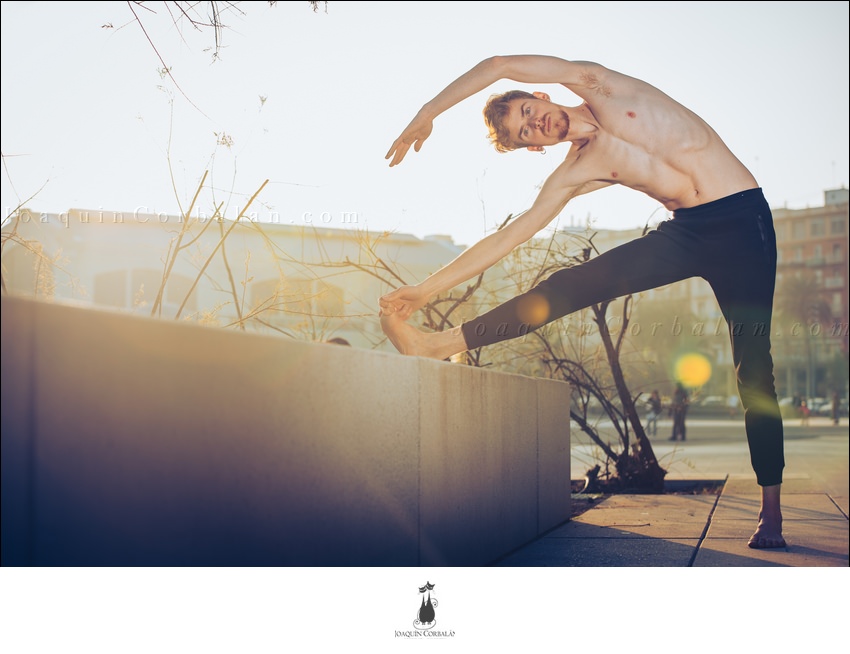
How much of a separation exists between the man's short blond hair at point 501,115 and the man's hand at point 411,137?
339 millimetres

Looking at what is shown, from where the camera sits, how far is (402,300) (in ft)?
8.59

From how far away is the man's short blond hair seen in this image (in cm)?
267

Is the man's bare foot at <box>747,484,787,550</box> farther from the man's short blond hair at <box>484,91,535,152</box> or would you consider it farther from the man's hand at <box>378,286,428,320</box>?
the man's short blond hair at <box>484,91,535,152</box>

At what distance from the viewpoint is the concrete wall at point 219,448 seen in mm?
1042

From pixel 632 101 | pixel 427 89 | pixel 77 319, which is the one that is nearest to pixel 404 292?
pixel 427 89

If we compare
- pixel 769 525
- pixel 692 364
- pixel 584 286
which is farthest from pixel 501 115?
pixel 692 364

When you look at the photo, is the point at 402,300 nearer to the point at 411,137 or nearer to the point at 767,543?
the point at 411,137

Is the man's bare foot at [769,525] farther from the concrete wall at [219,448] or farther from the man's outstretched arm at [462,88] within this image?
the man's outstretched arm at [462,88]

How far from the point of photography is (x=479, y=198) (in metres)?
4.24

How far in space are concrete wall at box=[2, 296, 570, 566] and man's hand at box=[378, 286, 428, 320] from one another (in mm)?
441
